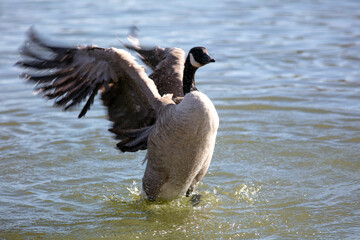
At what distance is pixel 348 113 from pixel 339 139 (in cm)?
102

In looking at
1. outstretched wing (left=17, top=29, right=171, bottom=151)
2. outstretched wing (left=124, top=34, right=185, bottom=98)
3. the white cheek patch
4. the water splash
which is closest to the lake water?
the water splash

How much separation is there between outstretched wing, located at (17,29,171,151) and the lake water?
33.4 inches

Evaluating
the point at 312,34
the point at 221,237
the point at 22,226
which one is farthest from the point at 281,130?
the point at 312,34

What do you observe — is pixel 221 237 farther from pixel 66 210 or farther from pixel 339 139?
pixel 339 139

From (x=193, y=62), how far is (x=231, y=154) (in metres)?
1.84

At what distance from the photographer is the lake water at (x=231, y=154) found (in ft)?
17.8

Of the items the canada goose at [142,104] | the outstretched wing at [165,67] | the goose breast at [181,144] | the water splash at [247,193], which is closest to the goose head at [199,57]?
the canada goose at [142,104]

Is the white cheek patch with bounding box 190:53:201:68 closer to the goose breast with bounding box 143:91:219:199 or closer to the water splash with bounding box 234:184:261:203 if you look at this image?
the goose breast with bounding box 143:91:219:199

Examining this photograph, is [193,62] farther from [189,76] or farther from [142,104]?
[142,104]

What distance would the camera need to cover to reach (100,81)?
5.79 m

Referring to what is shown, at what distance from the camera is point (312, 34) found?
13.2 m

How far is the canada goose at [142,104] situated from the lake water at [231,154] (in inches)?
21.7

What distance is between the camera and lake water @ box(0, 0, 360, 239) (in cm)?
543

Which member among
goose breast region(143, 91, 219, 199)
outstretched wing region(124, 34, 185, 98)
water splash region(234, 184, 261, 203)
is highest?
outstretched wing region(124, 34, 185, 98)
